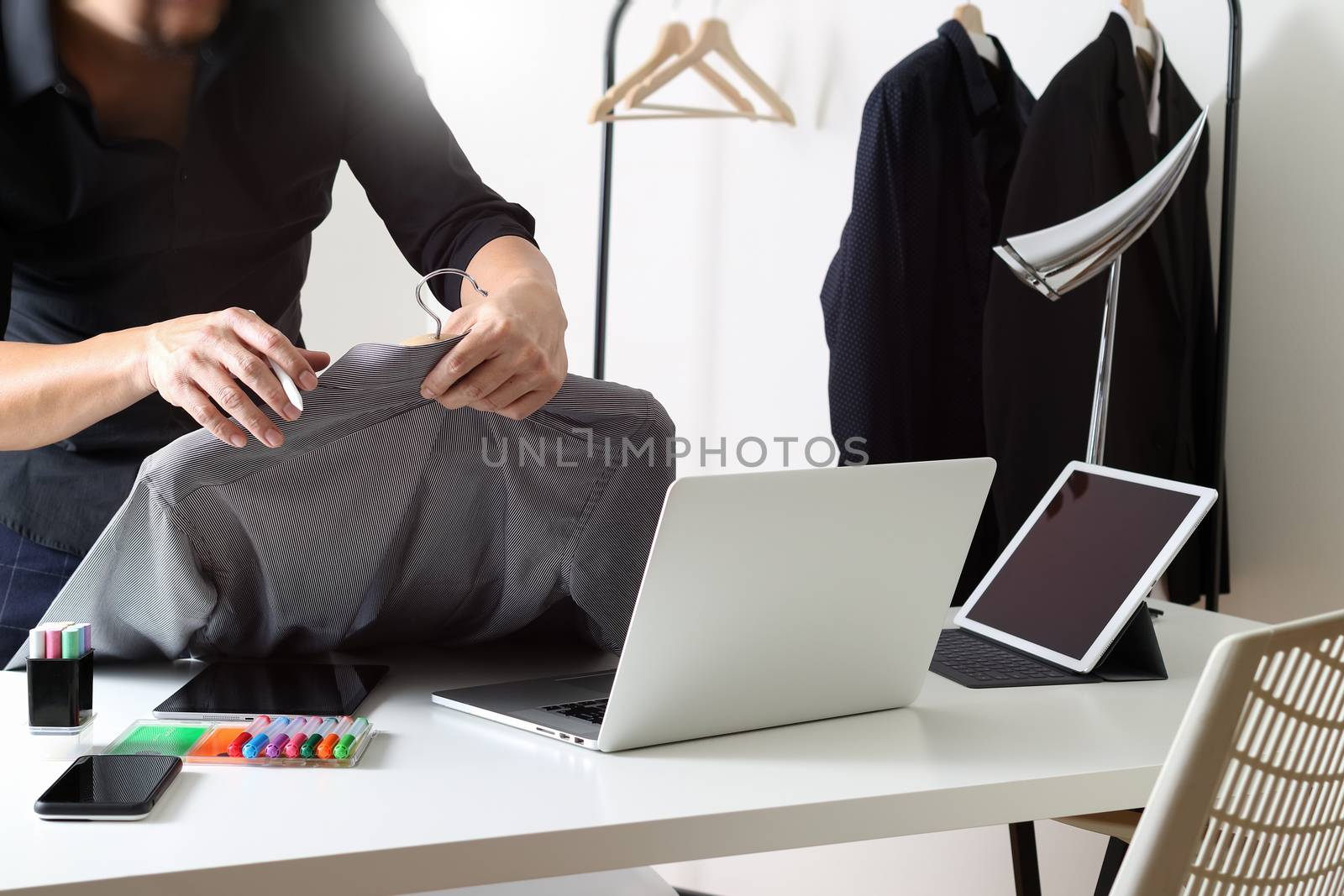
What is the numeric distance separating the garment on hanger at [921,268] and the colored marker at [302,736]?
3.77 feet

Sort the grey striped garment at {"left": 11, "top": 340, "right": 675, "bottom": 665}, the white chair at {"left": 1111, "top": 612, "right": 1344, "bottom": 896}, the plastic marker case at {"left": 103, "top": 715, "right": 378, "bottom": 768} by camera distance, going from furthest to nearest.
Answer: the grey striped garment at {"left": 11, "top": 340, "right": 675, "bottom": 665} → the plastic marker case at {"left": 103, "top": 715, "right": 378, "bottom": 768} → the white chair at {"left": 1111, "top": 612, "right": 1344, "bottom": 896}

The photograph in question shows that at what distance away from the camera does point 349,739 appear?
0.73 metres

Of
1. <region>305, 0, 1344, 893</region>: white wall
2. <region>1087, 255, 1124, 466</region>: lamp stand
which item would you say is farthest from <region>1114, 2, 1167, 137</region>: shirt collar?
<region>1087, 255, 1124, 466</region>: lamp stand

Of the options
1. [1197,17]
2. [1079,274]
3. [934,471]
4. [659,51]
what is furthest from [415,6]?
[934,471]

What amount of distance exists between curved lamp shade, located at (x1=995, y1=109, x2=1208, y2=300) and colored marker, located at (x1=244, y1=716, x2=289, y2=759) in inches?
31.5

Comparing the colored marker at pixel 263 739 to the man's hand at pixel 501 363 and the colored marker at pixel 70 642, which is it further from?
the man's hand at pixel 501 363

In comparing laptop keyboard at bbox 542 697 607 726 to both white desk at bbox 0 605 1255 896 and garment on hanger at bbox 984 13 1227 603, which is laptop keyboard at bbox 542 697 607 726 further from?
garment on hanger at bbox 984 13 1227 603

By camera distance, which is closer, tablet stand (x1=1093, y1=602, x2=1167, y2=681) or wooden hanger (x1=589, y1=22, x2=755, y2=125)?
tablet stand (x1=1093, y1=602, x2=1167, y2=681)

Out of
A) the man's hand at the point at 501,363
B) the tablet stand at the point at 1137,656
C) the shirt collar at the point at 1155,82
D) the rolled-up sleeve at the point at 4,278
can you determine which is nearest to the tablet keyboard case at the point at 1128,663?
the tablet stand at the point at 1137,656

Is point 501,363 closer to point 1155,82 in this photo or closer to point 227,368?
point 227,368

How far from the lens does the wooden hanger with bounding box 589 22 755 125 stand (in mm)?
2320

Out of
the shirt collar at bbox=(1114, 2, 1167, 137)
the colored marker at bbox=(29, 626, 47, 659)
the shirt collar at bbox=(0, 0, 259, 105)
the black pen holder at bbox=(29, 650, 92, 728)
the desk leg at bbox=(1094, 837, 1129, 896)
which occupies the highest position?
the shirt collar at bbox=(1114, 2, 1167, 137)

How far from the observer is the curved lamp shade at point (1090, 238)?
121cm

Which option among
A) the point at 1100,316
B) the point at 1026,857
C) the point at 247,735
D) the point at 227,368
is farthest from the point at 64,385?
the point at 1100,316
